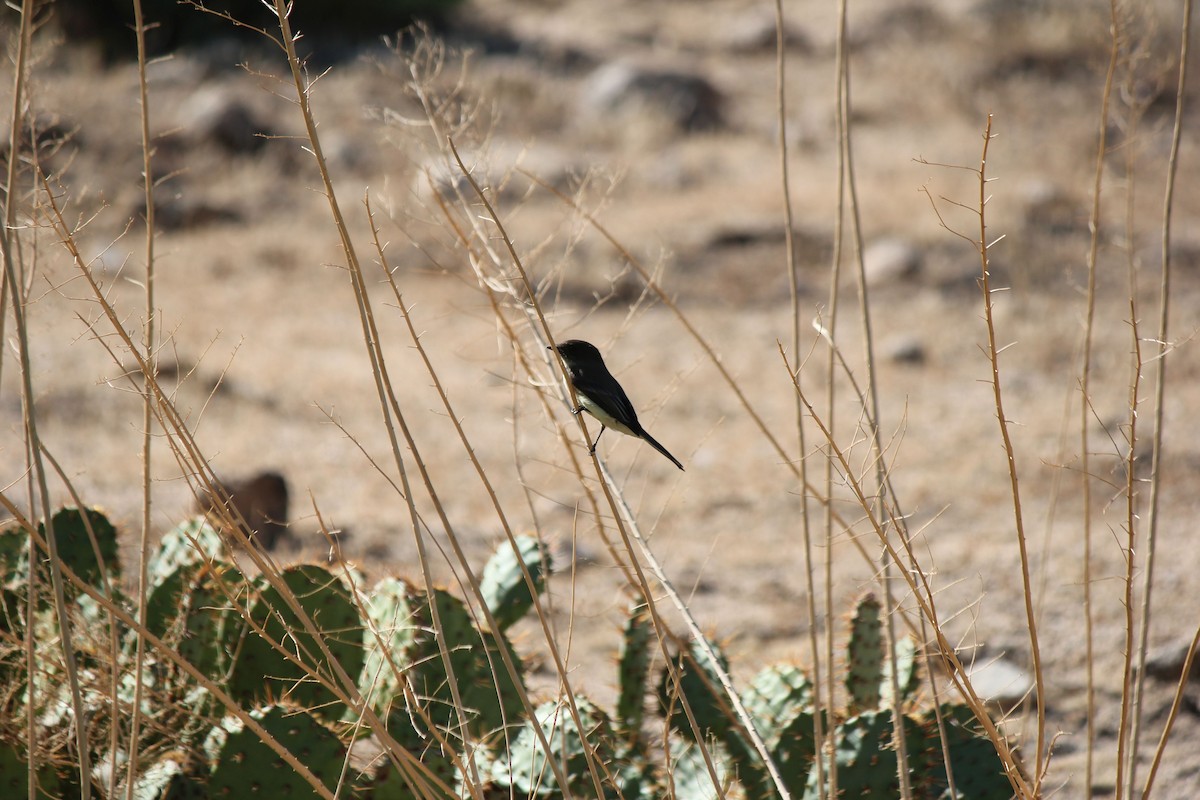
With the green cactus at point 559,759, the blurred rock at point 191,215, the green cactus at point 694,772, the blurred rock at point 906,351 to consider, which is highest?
the green cactus at point 559,759

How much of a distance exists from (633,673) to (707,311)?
5617 millimetres

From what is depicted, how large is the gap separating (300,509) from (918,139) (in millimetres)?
7918

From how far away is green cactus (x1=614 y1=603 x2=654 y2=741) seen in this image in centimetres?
232

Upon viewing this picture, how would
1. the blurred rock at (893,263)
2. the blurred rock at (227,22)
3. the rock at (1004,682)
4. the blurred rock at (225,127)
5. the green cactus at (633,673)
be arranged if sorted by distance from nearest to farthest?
the green cactus at (633,673)
the rock at (1004,682)
the blurred rock at (893,263)
the blurred rock at (225,127)
the blurred rock at (227,22)

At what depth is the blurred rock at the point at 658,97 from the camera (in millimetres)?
11492

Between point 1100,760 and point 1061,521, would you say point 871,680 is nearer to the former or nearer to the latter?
point 1100,760

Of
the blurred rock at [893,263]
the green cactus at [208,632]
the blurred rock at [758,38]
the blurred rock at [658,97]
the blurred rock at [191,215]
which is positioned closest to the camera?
the green cactus at [208,632]

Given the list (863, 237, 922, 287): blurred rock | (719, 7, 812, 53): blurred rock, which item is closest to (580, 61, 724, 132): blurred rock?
(719, 7, 812, 53): blurred rock

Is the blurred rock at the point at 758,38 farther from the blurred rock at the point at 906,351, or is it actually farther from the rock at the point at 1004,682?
the rock at the point at 1004,682

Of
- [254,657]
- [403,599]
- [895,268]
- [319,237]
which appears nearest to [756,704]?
[403,599]

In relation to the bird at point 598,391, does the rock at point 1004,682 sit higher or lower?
lower

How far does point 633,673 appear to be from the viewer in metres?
2.32

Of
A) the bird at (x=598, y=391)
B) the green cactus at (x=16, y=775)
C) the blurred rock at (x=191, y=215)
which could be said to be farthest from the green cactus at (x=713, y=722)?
the blurred rock at (x=191, y=215)

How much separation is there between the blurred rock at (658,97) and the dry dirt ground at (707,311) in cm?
9
